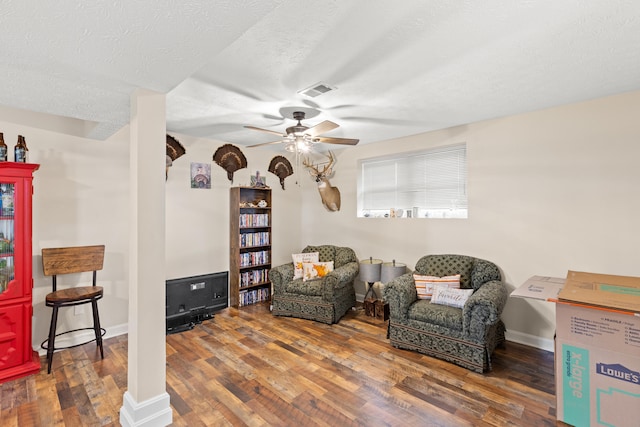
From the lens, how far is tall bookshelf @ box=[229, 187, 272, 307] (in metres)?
4.48

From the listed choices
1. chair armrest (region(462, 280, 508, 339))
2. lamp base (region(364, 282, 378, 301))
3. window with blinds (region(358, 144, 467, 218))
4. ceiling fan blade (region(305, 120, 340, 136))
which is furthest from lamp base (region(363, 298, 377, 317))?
ceiling fan blade (region(305, 120, 340, 136))

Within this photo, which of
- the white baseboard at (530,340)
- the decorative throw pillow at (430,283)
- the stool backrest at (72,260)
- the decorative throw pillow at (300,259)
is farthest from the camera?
the decorative throw pillow at (300,259)

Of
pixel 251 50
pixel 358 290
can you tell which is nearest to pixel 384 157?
pixel 358 290

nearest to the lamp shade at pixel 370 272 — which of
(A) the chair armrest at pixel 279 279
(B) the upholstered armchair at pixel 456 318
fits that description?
(B) the upholstered armchair at pixel 456 318

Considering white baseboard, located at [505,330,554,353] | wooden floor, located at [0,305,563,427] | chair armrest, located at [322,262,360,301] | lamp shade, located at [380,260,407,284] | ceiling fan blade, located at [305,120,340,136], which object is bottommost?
wooden floor, located at [0,305,563,427]

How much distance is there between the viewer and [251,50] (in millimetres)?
1965

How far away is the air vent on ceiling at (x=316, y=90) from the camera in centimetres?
251

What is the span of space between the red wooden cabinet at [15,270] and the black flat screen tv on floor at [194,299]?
49.6 inches

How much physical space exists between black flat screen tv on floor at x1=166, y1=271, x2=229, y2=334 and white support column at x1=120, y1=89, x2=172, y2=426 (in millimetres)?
1733

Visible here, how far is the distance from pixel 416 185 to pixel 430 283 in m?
1.46

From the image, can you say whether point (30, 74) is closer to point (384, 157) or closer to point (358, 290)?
point (384, 157)

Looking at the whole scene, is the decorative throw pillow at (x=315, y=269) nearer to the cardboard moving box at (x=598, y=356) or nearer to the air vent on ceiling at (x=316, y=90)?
the air vent on ceiling at (x=316, y=90)

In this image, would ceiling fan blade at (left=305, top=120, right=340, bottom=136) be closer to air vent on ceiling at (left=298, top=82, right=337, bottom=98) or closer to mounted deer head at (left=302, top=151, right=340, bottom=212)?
air vent on ceiling at (left=298, top=82, right=337, bottom=98)

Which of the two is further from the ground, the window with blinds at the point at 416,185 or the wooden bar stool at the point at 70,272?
the window with blinds at the point at 416,185
